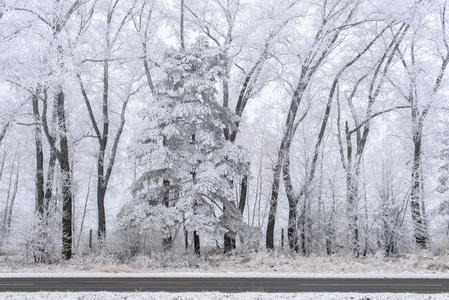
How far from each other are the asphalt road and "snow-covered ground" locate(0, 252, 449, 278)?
54.3 inches

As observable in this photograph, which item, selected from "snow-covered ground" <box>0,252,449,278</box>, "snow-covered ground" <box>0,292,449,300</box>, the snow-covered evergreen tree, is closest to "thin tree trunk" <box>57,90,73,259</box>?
"snow-covered ground" <box>0,252,449,278</box>

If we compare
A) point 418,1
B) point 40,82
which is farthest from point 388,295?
point 418,1

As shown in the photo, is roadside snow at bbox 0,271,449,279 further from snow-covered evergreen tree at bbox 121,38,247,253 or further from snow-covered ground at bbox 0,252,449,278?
snow-covered evergreen tree at bbox 121,38,247,253

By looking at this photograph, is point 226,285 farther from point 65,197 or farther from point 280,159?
point 65,197

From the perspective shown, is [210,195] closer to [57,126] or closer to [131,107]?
[57,126]

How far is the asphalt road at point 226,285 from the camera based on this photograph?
14242 mm

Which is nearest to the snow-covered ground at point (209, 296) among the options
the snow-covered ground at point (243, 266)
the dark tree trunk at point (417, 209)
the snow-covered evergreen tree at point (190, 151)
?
the snow-covered ground at point (243, 266)

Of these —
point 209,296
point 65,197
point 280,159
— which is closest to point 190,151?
point 280,159

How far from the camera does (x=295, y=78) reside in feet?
91.8

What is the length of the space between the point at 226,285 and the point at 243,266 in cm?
A: 540

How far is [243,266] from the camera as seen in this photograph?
20391 millimetres

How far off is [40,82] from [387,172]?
690 inches

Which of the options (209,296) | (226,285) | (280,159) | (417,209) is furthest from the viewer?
(417,209)

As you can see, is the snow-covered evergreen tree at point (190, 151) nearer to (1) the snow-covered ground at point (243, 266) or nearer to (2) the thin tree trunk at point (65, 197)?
(1) the snow-covered ground at point (243, 266)
